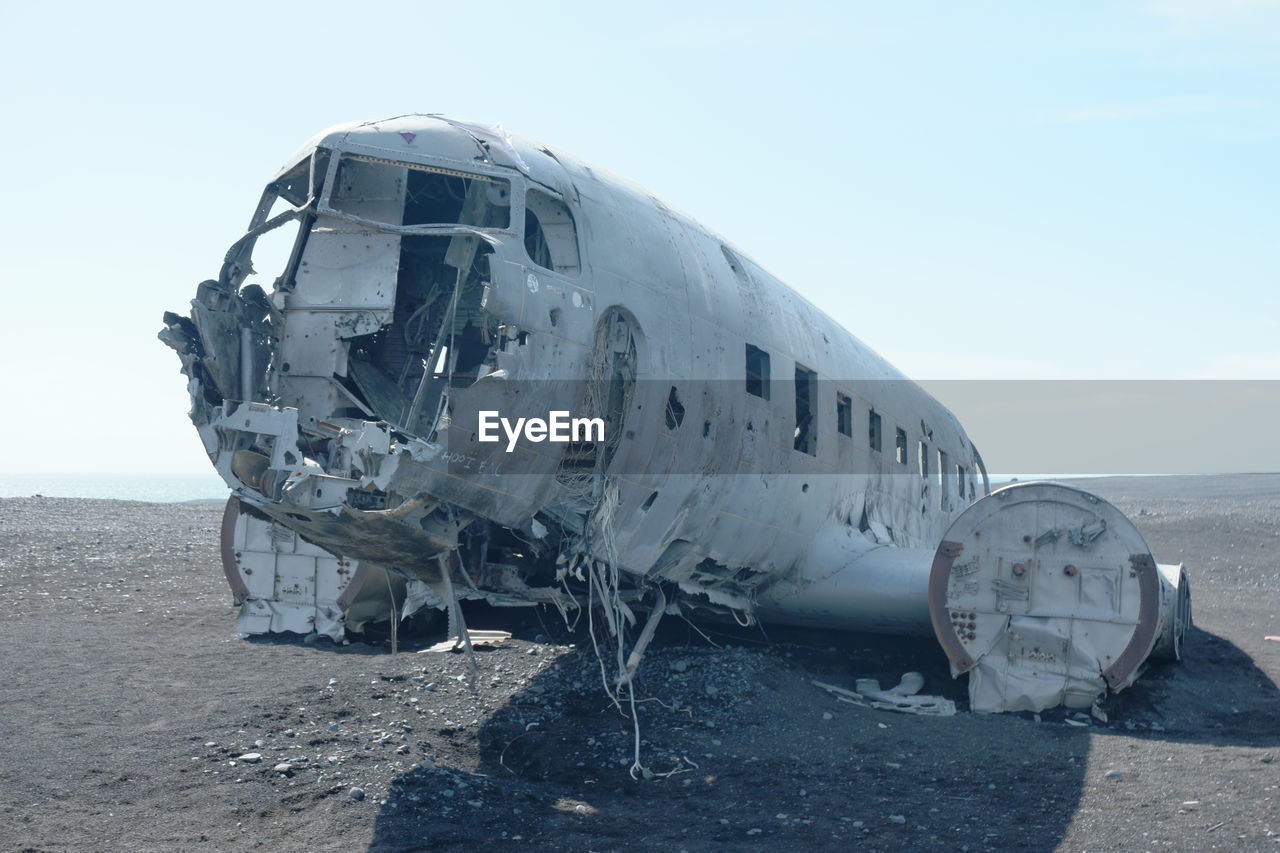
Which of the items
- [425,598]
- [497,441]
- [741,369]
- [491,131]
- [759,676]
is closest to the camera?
[497,441]

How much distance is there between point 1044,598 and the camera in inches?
433

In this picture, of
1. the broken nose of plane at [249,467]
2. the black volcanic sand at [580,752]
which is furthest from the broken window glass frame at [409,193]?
the black volcanic sand at [580,752]

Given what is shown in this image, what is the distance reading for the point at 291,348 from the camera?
28.0 feet

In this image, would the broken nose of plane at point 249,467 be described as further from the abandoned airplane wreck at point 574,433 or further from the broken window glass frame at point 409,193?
the broken window glass frame at point 409,193

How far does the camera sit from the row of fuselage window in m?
11.2

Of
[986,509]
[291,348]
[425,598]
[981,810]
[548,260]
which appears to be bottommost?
[981,810]

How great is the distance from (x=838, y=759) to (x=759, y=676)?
200 centimetres

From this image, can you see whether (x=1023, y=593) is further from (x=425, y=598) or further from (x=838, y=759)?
(x=425, y=598)

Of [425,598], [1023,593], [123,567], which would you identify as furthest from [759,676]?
[123,567]

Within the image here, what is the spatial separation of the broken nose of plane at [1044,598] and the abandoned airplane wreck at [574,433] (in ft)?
0.07

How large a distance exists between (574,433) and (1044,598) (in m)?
5.41

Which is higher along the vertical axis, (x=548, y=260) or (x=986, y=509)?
(x=548, y=260)

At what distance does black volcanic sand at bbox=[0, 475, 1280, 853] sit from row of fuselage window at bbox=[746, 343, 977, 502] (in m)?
2.52

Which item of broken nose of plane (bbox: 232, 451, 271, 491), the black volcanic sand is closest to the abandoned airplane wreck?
broken nose of plane (bbox: 232, 451, 271, 491)
